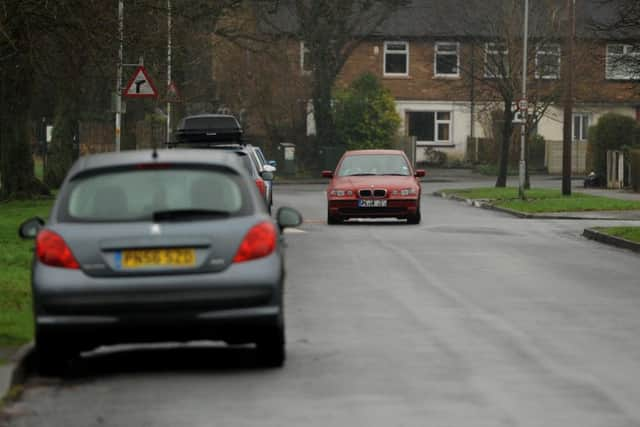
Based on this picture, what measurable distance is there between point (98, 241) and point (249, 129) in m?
61.7

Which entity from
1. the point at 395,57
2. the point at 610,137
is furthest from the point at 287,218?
the point at 395,57

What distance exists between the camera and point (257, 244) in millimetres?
10500

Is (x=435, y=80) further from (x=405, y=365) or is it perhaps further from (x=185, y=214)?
(x=185, y=214)

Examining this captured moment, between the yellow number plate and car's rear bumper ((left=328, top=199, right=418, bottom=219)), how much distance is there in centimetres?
1969

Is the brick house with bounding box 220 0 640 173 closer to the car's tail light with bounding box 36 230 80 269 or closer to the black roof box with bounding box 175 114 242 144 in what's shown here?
the black roof box with bounding box 175 114 242 144

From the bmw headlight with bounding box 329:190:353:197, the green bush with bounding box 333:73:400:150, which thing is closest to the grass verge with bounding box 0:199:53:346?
the bmw headlight with bounding box 329:190:353:197

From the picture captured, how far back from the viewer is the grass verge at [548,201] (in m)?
37.5

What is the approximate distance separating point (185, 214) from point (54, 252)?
Answer: 2.95ft

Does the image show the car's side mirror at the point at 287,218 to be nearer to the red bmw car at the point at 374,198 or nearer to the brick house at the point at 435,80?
the red bmw car at the point at 374,198

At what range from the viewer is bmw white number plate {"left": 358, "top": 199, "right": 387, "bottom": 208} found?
A: 1180 inches

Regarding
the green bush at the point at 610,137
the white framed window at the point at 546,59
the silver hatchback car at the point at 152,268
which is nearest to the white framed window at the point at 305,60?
the white framed window at the point at 546,59

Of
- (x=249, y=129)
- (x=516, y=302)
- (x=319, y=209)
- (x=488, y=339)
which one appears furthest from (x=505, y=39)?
(x=488, y=339)

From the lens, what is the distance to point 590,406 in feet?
31.0

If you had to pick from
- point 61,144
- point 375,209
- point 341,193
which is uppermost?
point 61,144
